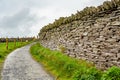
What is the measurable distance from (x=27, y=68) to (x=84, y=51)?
494 cm

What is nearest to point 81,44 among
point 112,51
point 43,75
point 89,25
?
point 89,25

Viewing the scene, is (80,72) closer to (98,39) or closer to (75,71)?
(75,71)

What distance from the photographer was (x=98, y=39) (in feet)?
41.3

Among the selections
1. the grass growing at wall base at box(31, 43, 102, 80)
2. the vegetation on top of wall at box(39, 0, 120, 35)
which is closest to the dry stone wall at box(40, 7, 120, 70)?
the vegetation on top of wall at box(39, 0, 120, 35)

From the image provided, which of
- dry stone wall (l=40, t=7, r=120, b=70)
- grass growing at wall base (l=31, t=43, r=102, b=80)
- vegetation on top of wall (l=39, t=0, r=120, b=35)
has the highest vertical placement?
vegetation on top of wall (l=39, t=0, r=120, b=35)

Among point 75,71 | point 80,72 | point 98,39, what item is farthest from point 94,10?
point 80,72

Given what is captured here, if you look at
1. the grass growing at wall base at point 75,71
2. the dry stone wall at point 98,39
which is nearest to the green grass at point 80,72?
the grass growing at wall base at point 75,71

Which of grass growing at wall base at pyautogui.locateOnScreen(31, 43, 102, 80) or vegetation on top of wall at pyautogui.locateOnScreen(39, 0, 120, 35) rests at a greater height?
vegetation on top of wall at pyautogui.locateOnScreen(39, 0, 120, 35)

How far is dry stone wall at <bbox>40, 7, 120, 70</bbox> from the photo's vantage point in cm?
1102

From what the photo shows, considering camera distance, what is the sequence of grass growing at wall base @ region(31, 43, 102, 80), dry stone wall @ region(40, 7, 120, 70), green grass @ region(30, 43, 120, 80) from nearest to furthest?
green grass @ region(30, 43, 120, 80) → dry stone wall @ region(40, 7, 120, 70) → grass growing at wall base @ region(31, 43, 102, 80)

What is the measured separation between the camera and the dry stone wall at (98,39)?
36.2 feet

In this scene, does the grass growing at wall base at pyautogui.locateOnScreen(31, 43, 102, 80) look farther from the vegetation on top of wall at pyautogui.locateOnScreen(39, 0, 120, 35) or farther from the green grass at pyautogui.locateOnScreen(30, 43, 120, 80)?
the vegetation on top of wall at pyautogui.locateOnScreen(39, 0, 120, 35)

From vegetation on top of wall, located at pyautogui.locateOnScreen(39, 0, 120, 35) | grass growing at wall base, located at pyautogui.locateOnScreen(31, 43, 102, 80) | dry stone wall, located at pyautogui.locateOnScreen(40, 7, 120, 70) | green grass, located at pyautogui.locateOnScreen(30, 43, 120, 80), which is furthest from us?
vegetation on top of wall, located at pyautogui.locateOnScreen(39, 0, 120, 35)

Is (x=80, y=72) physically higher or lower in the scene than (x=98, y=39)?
lower
